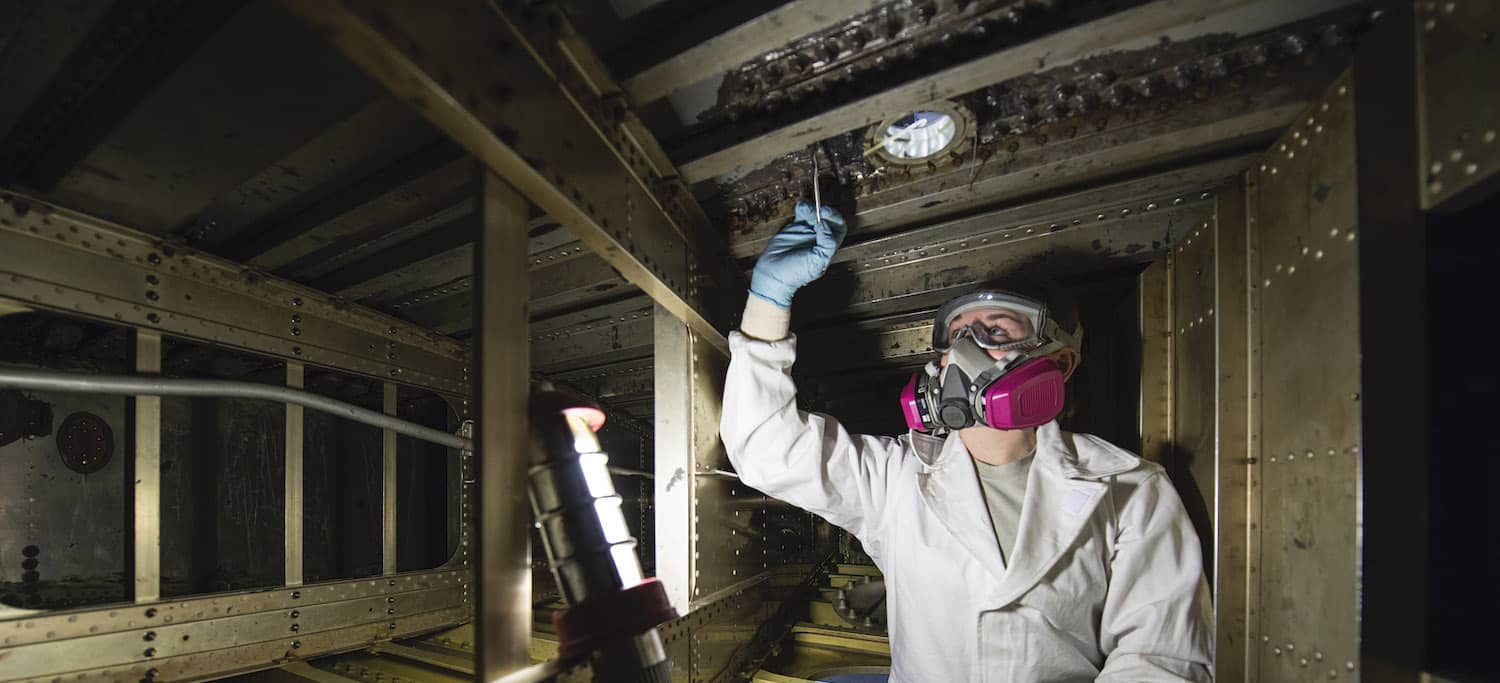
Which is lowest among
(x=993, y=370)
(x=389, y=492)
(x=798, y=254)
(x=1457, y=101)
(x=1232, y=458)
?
(x=389, y=492)

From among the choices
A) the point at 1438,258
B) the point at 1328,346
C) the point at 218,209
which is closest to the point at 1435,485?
the point at 1328,346

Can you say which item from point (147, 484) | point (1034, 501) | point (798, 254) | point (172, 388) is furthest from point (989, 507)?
point (147, 484)

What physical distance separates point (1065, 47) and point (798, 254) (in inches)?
47.9

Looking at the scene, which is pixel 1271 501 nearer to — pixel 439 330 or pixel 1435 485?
pixel 1435 485

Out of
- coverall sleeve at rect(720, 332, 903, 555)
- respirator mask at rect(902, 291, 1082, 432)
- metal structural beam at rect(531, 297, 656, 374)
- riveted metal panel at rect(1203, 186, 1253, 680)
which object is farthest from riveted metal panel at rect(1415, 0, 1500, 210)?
metal structural beam at rect(531, 297, 656, 374)

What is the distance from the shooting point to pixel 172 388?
246 centimetres

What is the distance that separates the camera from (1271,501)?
69.4 inches

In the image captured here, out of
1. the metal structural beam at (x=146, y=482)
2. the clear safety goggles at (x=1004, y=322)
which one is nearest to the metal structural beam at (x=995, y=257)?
the clear safety goggles at (x=1004, y=322)

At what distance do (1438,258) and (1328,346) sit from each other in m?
0.50

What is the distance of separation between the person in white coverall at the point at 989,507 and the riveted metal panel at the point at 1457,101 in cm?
117

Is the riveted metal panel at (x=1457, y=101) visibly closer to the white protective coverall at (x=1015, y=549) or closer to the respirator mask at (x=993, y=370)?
the respirator mask at (x=993, y=370)

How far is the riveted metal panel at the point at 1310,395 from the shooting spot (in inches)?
54.9

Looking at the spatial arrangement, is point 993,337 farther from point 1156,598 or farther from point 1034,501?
point 1156,598

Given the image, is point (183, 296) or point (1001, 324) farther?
point (183, 296)
